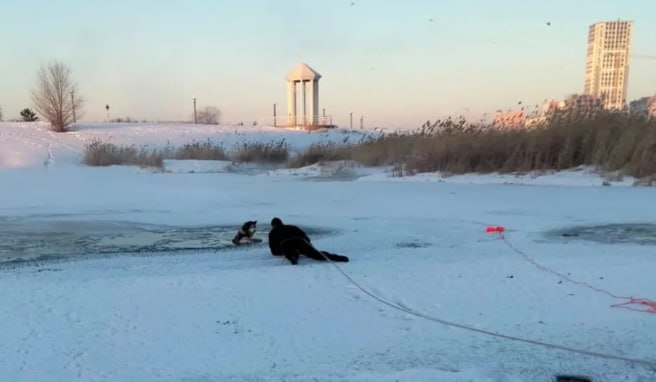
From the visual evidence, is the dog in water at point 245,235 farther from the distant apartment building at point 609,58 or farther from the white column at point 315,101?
the white column at point 315,101

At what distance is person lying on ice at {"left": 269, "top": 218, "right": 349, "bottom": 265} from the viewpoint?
5676mm

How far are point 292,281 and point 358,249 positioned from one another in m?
1.73

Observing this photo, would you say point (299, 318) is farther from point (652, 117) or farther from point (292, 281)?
point (652, 117)

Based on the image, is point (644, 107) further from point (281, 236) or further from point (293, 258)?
point (293, 258)

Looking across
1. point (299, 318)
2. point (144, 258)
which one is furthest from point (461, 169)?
point (299, 318)

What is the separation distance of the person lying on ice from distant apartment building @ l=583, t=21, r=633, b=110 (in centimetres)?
2424

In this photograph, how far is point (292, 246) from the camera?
5.79 metres

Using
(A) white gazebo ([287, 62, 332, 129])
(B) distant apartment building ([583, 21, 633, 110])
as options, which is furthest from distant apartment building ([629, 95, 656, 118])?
(A) white gazebo ([287, 62, 332, 129])

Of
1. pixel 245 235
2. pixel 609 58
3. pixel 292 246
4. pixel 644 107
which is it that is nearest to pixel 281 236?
pixel 292 246

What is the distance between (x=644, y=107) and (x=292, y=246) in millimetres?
13710

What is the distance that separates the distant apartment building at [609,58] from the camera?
28.0 m

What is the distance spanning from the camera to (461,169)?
15086 millimetres

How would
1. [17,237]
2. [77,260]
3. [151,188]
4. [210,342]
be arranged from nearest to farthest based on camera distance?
[210,342] < [77,260] < [17,237] < [151,188]

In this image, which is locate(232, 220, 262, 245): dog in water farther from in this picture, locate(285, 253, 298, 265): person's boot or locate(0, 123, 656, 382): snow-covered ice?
locate(285, 253, 298, 265): person's boot
